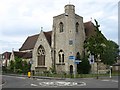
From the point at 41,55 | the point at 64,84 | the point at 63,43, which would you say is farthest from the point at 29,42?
the point at 64,84

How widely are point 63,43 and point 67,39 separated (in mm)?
1403

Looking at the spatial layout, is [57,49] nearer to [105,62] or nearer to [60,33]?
[60,33]

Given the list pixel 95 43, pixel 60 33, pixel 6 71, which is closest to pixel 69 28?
pixel 60 33

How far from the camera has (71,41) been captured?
55.7m

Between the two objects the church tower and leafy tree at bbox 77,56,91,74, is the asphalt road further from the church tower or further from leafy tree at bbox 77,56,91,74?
the church tower

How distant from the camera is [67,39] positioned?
55344mm

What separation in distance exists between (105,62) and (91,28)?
1023cm

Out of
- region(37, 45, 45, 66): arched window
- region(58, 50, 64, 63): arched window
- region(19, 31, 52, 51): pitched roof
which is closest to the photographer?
region(58, 50, 64, 63): arched window

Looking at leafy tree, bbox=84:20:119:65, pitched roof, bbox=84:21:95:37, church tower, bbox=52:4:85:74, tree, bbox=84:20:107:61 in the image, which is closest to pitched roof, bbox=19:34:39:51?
pitched roof, bbox=84:21:95:37

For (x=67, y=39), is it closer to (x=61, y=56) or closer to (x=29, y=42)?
(x=61, y=56)

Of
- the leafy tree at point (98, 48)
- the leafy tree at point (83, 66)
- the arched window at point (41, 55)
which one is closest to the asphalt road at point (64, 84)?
the leafy tree at point (98, 48)

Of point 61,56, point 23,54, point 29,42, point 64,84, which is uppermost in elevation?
point 29,42

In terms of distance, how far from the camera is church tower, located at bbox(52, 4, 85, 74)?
55.2 meters

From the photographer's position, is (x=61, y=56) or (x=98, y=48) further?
(x=61, y=56)
